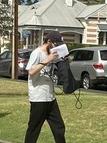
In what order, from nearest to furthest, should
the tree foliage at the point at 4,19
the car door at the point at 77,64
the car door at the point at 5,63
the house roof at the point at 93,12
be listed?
the tree foliage at the point at 4,19 < the car door at the point at 77,64 < the car door at the point at 5,63 < the house roof at the point at 93,12

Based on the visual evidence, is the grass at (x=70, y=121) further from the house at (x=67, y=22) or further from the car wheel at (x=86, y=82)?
the house at (x=67, y=22)

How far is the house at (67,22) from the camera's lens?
196ft

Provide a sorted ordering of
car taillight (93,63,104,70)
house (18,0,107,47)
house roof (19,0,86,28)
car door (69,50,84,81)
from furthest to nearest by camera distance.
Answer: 1. house roof (19,0,86,28)
2. house (18,0,107,47)
3. car door (69,50,84,81)
4. car taillight (93,63,104,70)

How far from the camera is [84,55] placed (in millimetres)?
25000

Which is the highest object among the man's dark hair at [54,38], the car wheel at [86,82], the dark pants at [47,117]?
the man's dark hair at [54,38]

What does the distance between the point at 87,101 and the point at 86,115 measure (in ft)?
7.83

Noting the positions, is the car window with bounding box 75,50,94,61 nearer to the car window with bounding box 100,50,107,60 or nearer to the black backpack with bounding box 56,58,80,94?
the car window with bounding box 100,50,107,60

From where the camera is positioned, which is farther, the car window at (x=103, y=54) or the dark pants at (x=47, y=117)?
the car window at (x=103, y=54)

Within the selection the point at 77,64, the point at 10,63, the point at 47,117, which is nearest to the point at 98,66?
the point at 77,64

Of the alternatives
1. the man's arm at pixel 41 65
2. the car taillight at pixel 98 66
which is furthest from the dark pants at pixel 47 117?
the car taillight at pixel 98 66

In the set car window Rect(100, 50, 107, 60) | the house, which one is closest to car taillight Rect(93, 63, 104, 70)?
car window Rect(100, 50, 107, 60)

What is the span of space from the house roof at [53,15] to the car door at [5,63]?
26763 millimetres

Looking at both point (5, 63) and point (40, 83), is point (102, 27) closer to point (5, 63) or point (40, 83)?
point (5, 63)

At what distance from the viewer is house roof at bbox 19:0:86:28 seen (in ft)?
197
